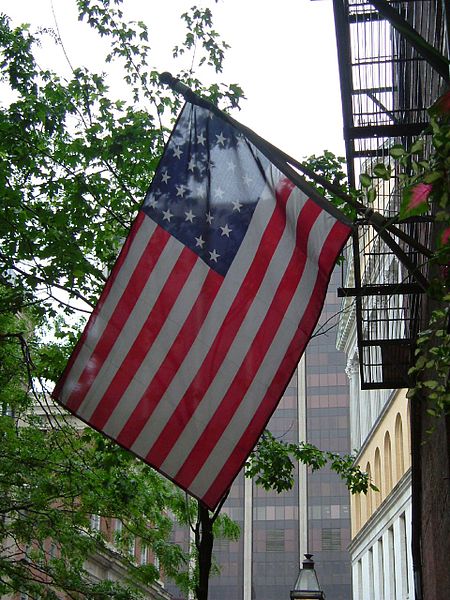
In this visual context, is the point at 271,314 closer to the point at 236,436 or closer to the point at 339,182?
the point at 236,436

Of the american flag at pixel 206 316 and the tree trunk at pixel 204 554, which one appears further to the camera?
the tree trunk at pixel 204 554

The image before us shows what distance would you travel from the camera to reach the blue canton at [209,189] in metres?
6.85

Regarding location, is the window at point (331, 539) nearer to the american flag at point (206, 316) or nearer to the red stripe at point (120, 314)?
the american flag at point (206, 316)

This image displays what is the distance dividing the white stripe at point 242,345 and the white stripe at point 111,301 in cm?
87

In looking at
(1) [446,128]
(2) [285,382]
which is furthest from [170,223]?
(1) [446,128]

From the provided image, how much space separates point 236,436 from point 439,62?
282cm

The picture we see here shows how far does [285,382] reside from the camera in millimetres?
6617

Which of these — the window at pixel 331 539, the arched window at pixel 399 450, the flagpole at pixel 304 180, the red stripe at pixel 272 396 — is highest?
the window at pixel 331 539

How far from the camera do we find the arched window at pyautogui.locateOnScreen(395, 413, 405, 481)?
33266 mm

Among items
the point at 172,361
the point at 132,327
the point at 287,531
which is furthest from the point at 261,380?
the point at 287,531

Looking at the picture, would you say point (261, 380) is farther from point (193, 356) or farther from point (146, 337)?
point (146, 337)

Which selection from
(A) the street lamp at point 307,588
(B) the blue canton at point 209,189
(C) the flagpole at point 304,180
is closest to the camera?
(C) the flagpole at point 304,180

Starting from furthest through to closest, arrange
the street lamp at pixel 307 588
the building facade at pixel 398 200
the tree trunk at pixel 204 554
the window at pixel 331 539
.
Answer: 1. the window at pixel 331 539
2. the street lamp at pixel 307 588
3. the tree trunk at pixel 204 554
4. the building facade at pixel 398 200

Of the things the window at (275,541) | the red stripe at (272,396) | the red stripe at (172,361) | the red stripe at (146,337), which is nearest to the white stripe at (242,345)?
the red stripe at (272,396)
